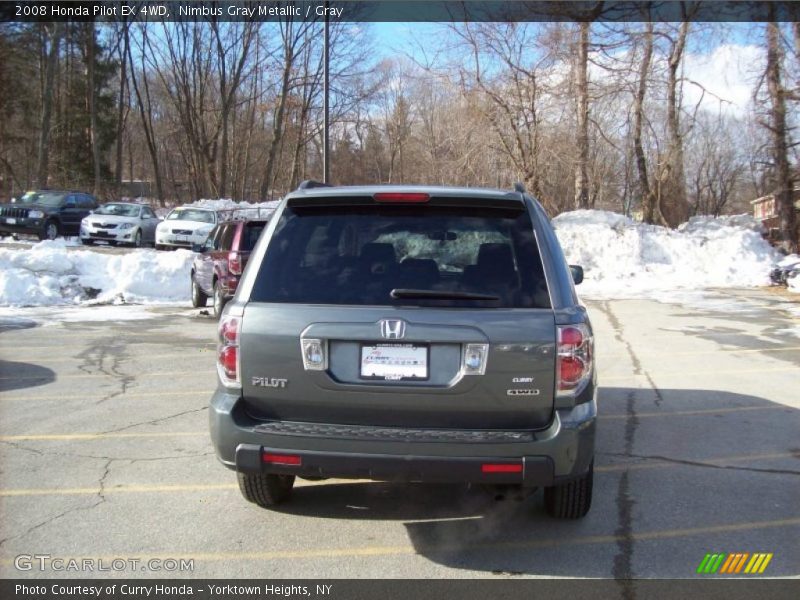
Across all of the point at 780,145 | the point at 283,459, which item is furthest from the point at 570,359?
the point at 780,145

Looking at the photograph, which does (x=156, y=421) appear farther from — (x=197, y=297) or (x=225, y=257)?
(x=197, y=297)

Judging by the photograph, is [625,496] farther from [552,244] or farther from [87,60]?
[87,60]

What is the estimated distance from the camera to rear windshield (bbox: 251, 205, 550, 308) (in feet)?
11.9

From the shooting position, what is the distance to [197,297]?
1463cm

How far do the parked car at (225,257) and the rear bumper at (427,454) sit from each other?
8061 mm

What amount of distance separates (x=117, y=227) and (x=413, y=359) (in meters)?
22.9

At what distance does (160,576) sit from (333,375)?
129cm

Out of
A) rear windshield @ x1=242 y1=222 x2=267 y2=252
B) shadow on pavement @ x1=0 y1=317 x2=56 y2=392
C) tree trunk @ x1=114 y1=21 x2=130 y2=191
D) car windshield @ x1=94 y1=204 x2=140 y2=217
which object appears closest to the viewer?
shadow on pavement @ x1=0 y1=317 x2=56 y2=392

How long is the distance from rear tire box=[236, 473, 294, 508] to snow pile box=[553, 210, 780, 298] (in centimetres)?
1538

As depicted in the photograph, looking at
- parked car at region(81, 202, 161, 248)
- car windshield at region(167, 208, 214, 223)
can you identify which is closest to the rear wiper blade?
car windshield at region(167, 208, 214, 223)

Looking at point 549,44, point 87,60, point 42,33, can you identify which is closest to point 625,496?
point 549,44

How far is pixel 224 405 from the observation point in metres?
3.70

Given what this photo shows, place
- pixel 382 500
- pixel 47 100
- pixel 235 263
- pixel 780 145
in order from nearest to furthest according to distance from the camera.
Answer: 1. pixel 382 500
2. pixel 235 263
3. pixel 780 145
4. pixel 47 100
